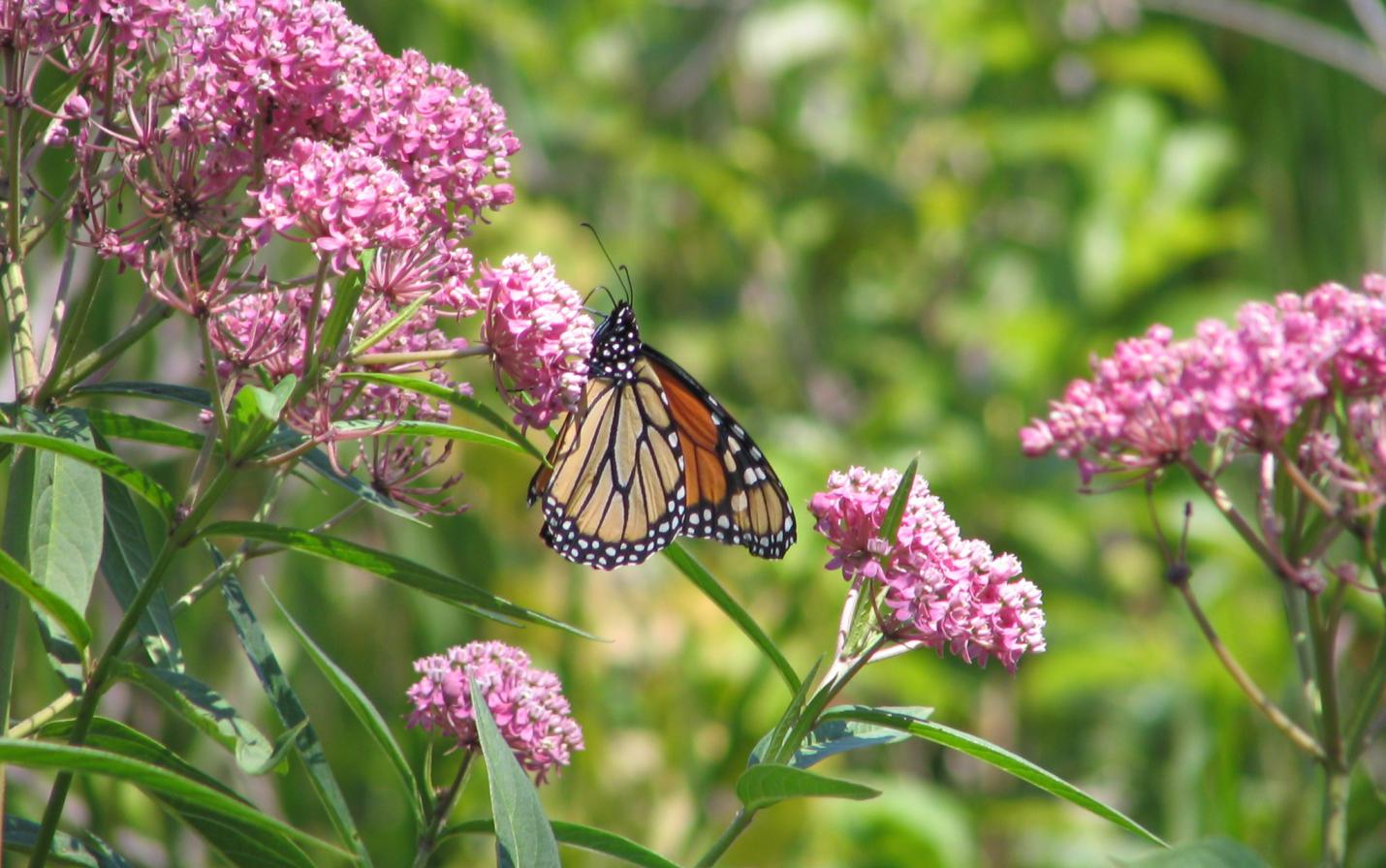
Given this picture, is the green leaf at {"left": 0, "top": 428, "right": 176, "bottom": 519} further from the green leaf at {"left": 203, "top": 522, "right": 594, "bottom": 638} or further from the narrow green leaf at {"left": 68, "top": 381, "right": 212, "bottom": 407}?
the narrow green leaf at {"left": 68, "top": 381, "right": 212, "bottom": 407}

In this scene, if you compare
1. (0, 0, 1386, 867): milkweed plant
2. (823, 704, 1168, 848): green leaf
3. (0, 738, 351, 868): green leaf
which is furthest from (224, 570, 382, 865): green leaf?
(823, 704, 1168, 848): green leaf

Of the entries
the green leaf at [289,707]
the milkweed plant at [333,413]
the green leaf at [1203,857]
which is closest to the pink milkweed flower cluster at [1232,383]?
the milkweed plant at [333,413]

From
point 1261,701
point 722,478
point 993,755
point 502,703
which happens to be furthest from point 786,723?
point 722,478

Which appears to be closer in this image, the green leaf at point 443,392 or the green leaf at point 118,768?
the green leaf at point 118,768

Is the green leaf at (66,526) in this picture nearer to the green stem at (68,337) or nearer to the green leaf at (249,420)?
the green stem at (68,337)

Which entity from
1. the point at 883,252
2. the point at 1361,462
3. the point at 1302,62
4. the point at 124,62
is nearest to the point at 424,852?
the point at 124,62

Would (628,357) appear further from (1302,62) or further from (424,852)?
(1302,62)
